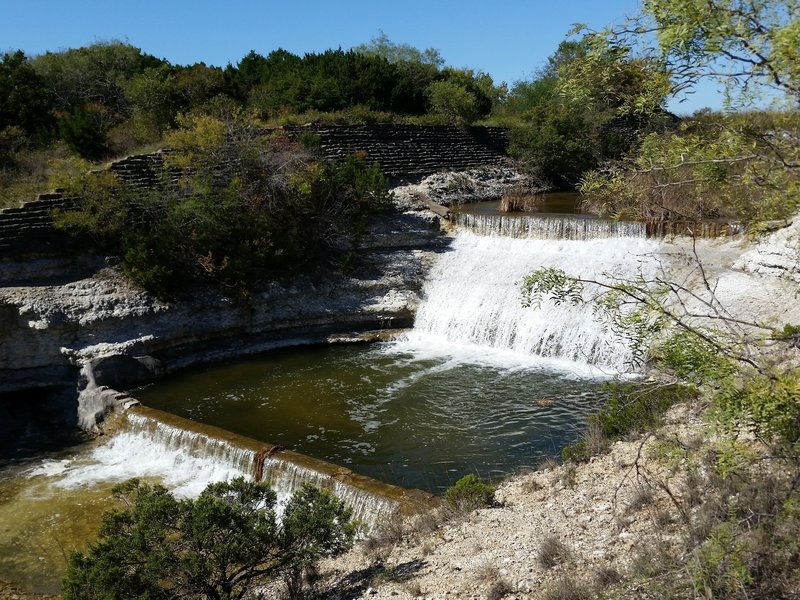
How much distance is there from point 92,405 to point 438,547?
26.5ft

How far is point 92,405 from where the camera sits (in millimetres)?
11594

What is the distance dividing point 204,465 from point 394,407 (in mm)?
3138

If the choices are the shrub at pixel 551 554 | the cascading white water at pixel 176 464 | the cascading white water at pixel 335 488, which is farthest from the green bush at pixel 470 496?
the shrub at pixel 551 554

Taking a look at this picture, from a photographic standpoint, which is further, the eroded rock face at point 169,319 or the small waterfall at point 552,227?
the small waterfall at point 552,227

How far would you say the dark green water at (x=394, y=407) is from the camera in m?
9.13

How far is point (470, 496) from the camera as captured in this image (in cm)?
666

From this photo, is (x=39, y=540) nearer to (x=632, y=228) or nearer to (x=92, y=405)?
(x=92, y=405)

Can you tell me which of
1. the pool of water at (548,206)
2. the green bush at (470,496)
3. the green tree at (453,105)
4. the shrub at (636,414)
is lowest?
the green bush at (470,496)

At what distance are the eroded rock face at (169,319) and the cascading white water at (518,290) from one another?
84 centimetres

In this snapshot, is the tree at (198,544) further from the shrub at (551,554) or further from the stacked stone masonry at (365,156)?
the stacked stone masonry at (365,156)

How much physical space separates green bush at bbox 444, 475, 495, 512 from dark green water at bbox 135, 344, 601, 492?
60.8 inches

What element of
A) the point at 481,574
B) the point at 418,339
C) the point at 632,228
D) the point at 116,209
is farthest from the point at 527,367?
the point at 116,209

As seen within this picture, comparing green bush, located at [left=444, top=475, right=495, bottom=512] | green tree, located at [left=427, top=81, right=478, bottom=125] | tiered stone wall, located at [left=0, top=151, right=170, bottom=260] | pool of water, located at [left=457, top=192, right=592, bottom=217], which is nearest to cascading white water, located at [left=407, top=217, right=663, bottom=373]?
pool of water, located at [left=457, top=192, right=592, bottom=217]

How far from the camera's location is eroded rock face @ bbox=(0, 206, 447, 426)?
1266 cm
